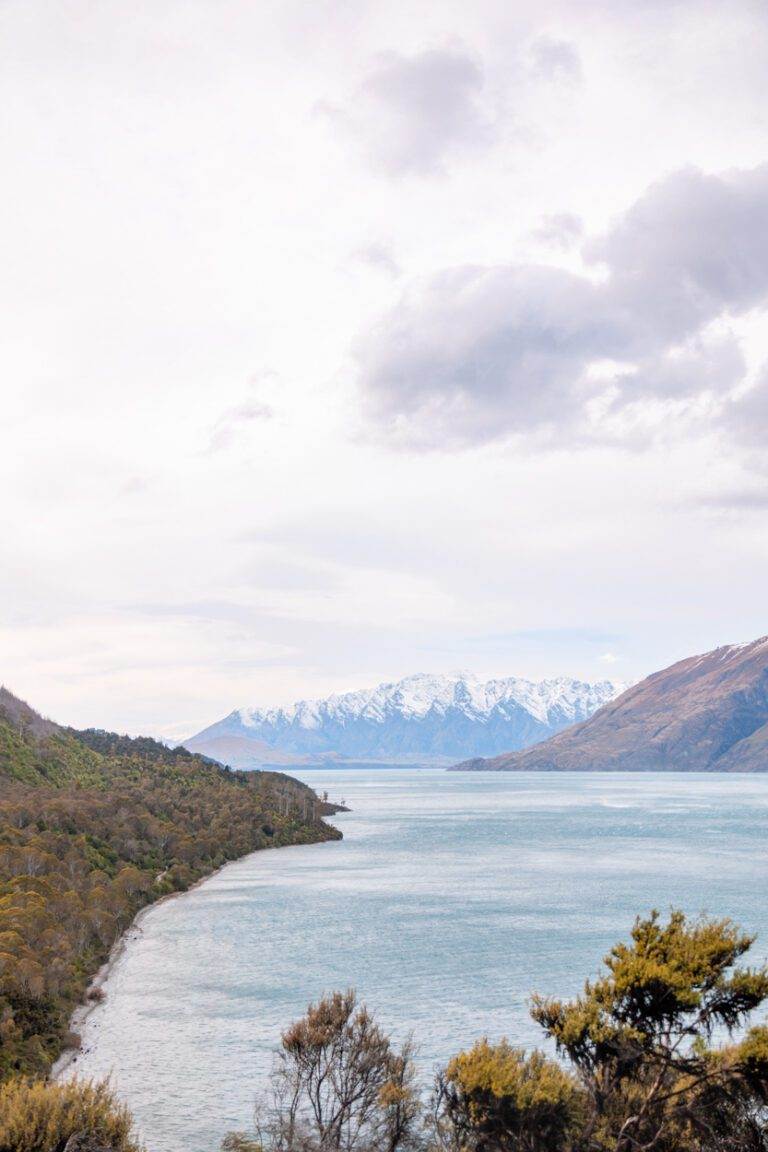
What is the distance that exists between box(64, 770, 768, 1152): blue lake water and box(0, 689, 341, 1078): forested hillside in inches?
138

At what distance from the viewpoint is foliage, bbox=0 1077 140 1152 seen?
33594mm

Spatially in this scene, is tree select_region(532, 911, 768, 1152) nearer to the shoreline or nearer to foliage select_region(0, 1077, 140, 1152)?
foliage select_region(0, 1077, 140, 1152)

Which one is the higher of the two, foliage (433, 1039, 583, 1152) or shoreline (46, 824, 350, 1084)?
foliage (433, 1039, 583, 1152)

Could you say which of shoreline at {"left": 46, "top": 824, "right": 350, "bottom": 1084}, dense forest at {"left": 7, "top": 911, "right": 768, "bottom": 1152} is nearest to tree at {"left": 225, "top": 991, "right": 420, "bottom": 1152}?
dense forest at {"left": 7, "top": 911, "right": 768, "bottom": 1152}

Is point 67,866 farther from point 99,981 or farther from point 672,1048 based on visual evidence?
point 672,1048

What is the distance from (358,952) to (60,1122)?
64035mm

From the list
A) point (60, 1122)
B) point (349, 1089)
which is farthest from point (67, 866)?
point (60, 1122)

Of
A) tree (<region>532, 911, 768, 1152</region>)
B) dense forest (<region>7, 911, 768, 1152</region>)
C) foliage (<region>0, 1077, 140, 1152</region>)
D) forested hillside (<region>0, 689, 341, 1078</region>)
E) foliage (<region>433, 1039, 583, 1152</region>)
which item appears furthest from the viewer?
forested hillside (<region>0, 689, 341, 1078</region>)

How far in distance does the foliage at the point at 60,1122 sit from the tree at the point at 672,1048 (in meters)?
16.7

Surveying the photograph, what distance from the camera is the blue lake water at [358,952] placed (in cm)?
6231

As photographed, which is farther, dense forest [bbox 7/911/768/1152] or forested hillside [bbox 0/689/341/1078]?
forested hillside [bbox 0/689/341/1078]

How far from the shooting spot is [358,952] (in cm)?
9531

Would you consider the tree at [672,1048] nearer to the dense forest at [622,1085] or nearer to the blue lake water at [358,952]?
the dense forest at [622,1085]

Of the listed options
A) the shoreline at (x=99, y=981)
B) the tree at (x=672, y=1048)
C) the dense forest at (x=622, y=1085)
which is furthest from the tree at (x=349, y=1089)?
the shoreline at (x=99, y=981)
